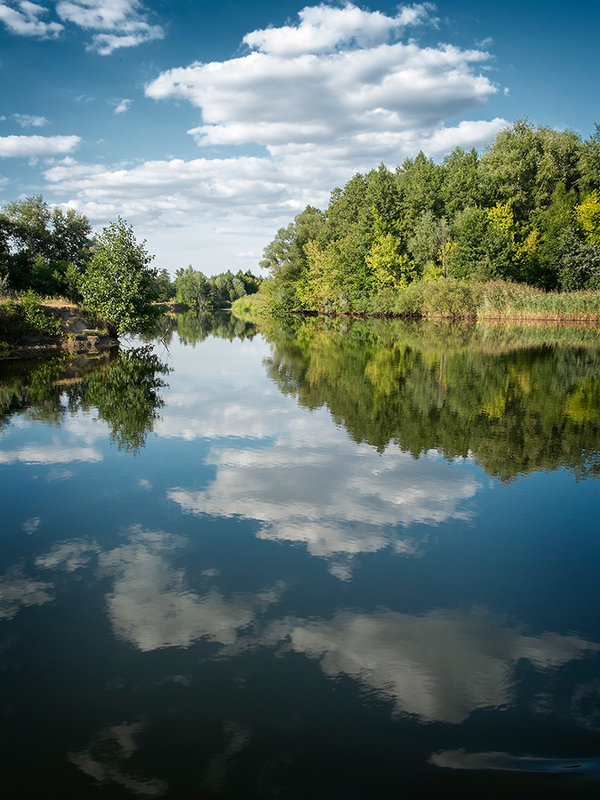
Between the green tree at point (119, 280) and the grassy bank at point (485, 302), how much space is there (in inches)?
1467

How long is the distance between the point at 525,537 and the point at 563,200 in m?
74.5

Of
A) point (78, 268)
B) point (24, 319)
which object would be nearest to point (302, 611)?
point (24, 319)

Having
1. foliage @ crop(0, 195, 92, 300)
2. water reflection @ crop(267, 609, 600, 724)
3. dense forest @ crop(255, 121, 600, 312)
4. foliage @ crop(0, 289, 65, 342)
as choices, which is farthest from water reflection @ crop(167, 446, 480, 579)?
dense forest @ crop(255, 121, 600, 312)

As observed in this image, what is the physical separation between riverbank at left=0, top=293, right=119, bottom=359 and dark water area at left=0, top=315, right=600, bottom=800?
67.4 ft

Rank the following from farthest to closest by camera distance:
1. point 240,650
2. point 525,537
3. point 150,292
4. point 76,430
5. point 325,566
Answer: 1. point 150,292
2. point 76,430
3. point 525,537
4. point 325,566
5. point 240,650

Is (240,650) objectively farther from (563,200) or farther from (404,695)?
(563,200)

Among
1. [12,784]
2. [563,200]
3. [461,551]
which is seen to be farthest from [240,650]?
[563,200]

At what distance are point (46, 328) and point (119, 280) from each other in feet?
19.9

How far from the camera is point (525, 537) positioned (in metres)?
7.96

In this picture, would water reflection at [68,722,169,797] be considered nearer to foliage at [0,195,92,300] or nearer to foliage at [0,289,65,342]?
foliage at [0,289,65,342]

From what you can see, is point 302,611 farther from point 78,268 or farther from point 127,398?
point 78,268

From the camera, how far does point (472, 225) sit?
61594 millimetres

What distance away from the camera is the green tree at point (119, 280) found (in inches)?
1409

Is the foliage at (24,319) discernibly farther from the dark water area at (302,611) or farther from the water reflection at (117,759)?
the water reflection at (117,759)
